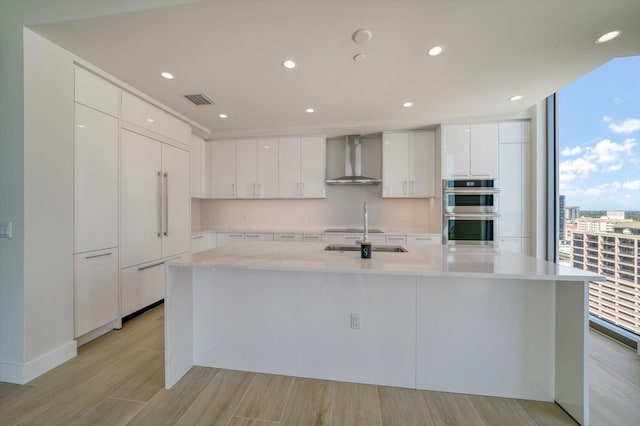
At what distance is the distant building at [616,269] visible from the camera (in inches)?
90.4

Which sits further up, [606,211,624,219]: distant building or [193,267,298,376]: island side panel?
[606,211,624,219]: distant building

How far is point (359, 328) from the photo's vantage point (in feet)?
5.87

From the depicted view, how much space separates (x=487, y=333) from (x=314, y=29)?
2.41 meters

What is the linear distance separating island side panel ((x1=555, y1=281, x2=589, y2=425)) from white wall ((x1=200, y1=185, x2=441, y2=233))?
2469 mm

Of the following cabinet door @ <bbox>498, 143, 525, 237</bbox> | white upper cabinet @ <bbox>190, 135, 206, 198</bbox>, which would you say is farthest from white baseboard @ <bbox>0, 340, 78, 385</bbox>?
cabinet door @ <bbox>498, 143, 525, 237</bbox>

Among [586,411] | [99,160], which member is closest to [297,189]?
[99,160]

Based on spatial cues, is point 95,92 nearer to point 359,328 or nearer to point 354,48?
point 354,48

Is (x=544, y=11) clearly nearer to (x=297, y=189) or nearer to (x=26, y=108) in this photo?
(x=297, y=189)

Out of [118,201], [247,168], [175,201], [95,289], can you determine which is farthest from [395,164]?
[95,289]

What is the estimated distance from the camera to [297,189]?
14.0 ft

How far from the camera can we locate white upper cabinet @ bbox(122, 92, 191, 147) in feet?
8.87

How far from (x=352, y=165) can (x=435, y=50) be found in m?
2.37

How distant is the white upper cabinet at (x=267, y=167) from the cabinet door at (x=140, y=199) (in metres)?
1.53

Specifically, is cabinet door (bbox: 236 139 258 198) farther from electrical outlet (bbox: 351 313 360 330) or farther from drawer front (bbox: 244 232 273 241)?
electrical outlet (bbox: 351 313 360 330)
